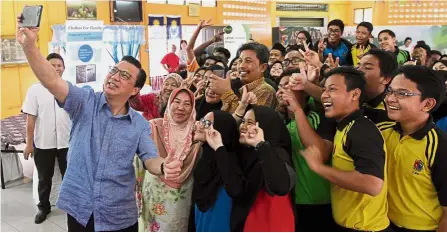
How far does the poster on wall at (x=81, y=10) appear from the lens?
6.66m

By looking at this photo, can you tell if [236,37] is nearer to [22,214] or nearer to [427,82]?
[22,214]

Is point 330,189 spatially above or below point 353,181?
below

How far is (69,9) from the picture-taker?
6.64 meters

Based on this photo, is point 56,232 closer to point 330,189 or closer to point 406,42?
point 330,189

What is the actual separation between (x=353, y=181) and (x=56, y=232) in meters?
2.65

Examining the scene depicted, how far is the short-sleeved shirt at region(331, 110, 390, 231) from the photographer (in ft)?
5.27

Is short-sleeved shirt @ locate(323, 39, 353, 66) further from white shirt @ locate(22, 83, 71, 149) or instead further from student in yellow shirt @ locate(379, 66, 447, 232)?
white shirt @ locate(22, 83, 71, 149)

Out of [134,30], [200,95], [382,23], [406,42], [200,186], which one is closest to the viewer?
[200,186]

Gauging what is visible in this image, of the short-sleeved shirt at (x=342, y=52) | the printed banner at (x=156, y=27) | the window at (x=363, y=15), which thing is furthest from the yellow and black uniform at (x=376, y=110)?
the window at (x=363, y=15)

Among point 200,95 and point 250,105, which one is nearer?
point 250,105

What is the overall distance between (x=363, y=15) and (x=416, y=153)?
1231cm

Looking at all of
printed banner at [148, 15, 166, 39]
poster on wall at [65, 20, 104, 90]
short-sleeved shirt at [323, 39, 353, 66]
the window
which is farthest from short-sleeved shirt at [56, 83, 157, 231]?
the window

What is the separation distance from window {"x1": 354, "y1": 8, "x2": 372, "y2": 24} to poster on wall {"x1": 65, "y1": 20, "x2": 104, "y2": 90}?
31.6ft

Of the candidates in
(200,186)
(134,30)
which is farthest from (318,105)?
(134,30)
